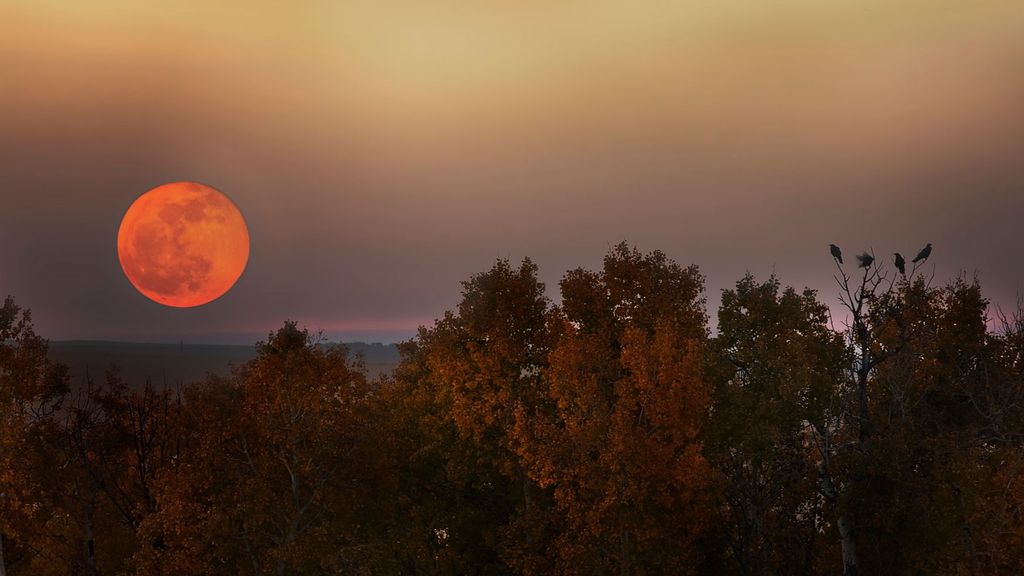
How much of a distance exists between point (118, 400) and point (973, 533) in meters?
49.1

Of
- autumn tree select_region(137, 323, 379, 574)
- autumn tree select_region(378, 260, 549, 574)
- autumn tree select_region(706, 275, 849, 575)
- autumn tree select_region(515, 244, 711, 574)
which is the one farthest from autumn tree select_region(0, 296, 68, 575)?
autumn tree select_region(706, 275, 849, 575)

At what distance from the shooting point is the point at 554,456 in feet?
119

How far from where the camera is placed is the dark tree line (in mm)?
33781

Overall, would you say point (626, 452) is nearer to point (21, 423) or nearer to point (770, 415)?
point (770, 415)

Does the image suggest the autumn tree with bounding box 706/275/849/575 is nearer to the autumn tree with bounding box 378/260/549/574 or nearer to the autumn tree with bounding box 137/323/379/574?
the autumn tree with bounding box 378/260/549/574

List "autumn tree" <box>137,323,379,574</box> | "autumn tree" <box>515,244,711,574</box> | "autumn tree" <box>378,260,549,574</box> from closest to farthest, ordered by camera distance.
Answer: "autumn tree" <box>137,323,379,574</box> < "autumn tree" <box>515,244,711,574</box> < "autumn tree" <box>378,260,549,574</box>

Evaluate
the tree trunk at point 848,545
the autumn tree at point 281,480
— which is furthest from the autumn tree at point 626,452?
the autumn tree at point 281,480

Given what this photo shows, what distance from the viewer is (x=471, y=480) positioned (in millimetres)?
48219

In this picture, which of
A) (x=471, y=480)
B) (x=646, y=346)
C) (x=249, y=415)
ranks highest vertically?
(x=646, y=346)

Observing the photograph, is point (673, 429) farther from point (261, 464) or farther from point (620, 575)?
point (261, 464)

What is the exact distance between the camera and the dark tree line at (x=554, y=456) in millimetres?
33781

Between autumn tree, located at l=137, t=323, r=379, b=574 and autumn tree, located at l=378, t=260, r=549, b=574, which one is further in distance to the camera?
autumn tree, located at l=378, t=260, r=549, b=574

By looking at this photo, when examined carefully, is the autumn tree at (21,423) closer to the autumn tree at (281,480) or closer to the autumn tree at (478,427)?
the autumn tree at (281,480)

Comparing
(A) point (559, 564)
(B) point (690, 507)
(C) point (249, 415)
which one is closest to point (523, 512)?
(A) point (559, 564)
